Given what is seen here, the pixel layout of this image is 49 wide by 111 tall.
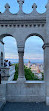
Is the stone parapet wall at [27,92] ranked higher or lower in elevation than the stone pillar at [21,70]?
lower

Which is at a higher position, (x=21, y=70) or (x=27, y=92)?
(x=21, y=70)

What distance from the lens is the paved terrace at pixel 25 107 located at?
5352 millimetres

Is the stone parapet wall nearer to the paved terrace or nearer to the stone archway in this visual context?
the stone archway

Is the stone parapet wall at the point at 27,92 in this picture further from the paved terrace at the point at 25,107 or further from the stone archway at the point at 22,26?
the paved terrace at the point at 25,107

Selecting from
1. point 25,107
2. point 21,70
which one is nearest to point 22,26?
point 21,70

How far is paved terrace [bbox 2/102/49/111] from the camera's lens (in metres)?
5.35

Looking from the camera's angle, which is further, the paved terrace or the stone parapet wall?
the stone parapet wall

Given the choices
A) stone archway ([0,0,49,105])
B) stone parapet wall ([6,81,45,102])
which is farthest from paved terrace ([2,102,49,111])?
stone archway ([0,0,49,105])

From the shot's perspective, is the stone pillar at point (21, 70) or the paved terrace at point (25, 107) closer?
the paved terrace at point (25, 107)

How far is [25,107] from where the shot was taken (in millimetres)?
5539

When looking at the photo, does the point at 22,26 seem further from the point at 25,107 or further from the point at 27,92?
the point at 25,107

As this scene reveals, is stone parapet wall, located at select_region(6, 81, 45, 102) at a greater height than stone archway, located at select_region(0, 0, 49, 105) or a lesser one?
lesser

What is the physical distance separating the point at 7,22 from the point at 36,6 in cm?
193

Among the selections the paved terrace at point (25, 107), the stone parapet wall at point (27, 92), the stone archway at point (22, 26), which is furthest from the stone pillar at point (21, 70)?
the paved terrace at point (25, 107)
